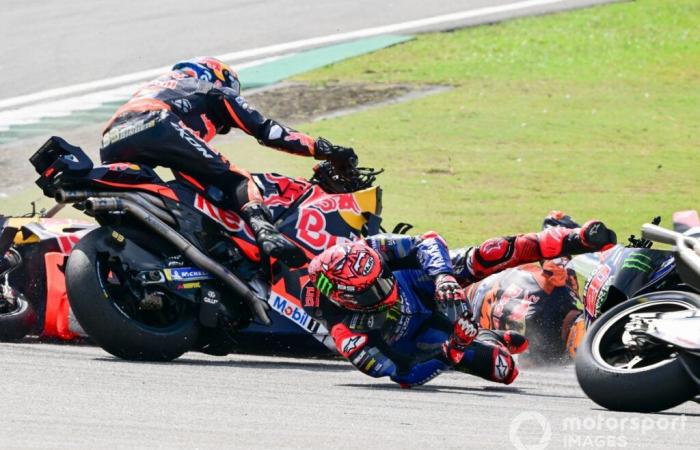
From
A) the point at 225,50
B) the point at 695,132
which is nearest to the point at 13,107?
the point at 225,50

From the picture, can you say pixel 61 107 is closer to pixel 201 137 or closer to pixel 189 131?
pixel 201 137

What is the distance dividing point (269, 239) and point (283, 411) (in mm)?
2241

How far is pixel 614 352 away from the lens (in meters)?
6.90

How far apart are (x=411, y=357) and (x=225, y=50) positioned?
12.9 metres

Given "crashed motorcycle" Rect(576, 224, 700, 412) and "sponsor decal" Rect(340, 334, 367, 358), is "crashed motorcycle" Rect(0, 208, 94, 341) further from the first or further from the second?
"crashed motorcycle" Rect(576, 224, 700, 412)

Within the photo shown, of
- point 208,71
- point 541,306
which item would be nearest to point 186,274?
point 208,71

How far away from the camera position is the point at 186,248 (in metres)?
8.66

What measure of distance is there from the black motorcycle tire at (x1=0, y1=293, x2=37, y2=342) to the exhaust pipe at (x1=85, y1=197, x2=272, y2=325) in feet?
3.32

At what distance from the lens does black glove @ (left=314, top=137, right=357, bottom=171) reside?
9.20m

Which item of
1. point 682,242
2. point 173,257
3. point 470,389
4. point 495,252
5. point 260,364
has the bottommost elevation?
point 260,364

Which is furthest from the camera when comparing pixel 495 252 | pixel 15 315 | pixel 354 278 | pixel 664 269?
pixel 15 315

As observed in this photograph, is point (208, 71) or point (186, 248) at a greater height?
point (208, 71)

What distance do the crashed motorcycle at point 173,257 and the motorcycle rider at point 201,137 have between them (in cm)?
14

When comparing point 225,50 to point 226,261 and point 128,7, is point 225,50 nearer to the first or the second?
point 128,7
